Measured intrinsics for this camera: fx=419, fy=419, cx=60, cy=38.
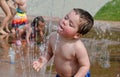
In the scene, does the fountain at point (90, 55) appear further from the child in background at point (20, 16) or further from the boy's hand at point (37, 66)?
the boy's hand at point (37, 66)

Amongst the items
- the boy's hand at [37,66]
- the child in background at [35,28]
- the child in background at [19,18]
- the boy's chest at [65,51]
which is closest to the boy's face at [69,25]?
the boy's chest at [65,51]

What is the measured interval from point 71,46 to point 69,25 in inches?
7.2

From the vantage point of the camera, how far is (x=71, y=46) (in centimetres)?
341

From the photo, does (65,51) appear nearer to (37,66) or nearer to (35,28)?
(37,66)

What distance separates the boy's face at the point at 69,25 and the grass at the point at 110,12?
9925 millimetres

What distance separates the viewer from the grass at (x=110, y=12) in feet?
43.8

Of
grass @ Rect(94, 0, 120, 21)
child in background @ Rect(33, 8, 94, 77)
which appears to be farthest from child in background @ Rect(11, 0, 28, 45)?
child in background @ Rect(33, 8, 94, 77)

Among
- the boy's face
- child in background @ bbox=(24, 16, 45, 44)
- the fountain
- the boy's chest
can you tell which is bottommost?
the fountain

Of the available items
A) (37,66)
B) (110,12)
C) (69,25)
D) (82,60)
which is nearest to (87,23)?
(69,25)

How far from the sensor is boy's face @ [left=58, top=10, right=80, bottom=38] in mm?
3324

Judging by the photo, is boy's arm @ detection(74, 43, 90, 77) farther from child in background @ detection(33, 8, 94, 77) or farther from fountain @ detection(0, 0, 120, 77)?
fountain @ detection(0, 0, 120, 77)

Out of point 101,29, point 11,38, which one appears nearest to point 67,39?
point 11,38

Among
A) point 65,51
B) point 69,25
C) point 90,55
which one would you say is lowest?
point 90,55

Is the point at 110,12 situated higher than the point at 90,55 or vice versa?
the point at 110,12
